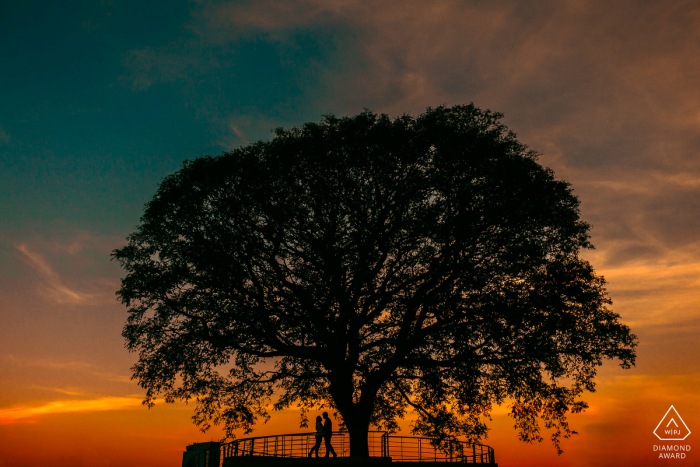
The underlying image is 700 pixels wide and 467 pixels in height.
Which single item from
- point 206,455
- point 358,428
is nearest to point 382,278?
point 358,428

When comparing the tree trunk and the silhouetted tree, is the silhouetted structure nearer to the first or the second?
the silhouetted tree

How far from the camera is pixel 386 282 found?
21.2 metres

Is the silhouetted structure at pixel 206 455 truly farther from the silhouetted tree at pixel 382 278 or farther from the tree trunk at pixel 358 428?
the tree trunk at pixel 358 428

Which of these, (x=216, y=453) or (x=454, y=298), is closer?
(x=454, y=298)

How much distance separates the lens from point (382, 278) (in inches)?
867

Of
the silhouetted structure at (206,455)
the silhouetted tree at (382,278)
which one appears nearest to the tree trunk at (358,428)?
the silhouetted tree at (382,278)

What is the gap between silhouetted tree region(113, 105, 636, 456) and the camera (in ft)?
67.1

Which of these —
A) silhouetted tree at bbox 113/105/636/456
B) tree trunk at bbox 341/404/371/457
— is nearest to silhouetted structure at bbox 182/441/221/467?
silhouetted tree at bbox 113/105/636/456

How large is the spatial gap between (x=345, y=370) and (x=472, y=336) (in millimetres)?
5714

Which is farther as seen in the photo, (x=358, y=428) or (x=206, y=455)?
(x=206, y=455)

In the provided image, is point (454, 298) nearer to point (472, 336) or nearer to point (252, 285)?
point (472, 336)

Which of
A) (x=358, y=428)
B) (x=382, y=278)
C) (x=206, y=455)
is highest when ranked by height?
(x=382, y=278)

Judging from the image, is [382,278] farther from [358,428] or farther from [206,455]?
[206,455]

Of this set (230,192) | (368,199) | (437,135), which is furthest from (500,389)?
(230,192)
